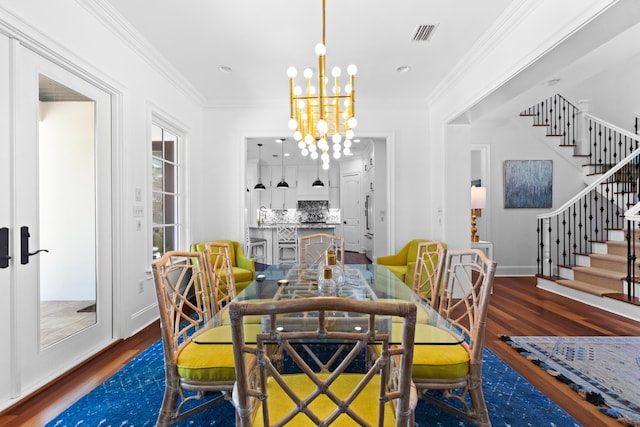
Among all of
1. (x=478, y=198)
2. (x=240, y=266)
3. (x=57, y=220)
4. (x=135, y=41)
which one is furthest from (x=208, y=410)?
(x=478, y=198)

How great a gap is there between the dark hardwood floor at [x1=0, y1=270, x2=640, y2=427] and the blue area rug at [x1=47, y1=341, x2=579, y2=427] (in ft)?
0.34

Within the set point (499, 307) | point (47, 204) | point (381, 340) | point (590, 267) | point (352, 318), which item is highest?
point (47, 204)

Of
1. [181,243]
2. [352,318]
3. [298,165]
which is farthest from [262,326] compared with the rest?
[298,165]

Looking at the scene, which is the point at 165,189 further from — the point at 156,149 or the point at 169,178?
the point at 156,149

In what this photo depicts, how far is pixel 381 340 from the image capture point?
0.83 m

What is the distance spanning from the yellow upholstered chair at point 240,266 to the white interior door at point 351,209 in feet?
16.4

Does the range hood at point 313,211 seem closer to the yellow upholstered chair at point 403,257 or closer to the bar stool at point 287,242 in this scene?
the bar stool at point 287,242

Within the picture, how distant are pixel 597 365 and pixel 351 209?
23.8 ft

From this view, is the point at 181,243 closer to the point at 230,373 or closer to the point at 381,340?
the point at 230,373

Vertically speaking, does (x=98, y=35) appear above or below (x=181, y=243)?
above

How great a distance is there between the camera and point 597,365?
2.55 m

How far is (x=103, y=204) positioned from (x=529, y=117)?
6.74m

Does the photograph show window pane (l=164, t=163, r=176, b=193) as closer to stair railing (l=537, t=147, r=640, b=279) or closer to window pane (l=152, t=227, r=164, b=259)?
window pane (l=152, t=227, r=164, b=259)

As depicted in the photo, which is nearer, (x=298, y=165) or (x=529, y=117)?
(x=529, y=117)
